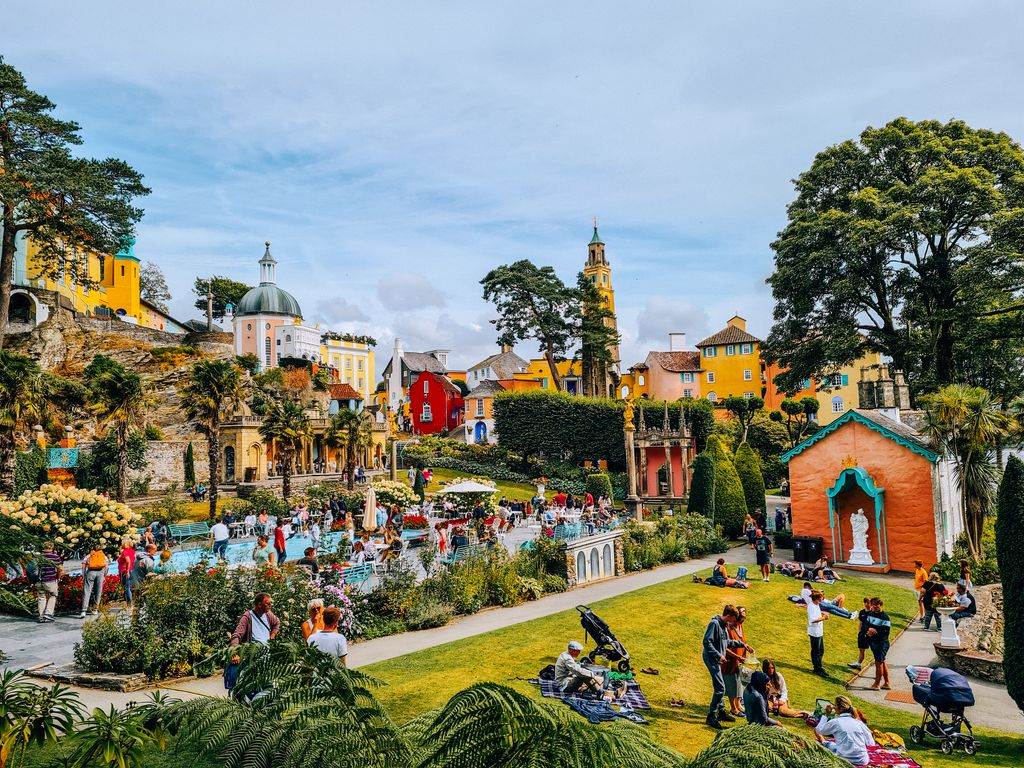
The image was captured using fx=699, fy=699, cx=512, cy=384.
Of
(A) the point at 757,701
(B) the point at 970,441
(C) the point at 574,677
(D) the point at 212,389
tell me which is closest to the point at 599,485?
(B) the point at 970,441

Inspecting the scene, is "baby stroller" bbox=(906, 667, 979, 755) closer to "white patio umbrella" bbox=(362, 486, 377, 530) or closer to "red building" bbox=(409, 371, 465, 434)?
"white patio umbrella" bbox=(362, 486, 377, 530)

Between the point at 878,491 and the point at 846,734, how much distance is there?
18491mm

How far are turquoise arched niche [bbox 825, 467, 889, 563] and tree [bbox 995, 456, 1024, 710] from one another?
13.5m

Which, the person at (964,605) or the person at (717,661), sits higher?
the person at (717,661)

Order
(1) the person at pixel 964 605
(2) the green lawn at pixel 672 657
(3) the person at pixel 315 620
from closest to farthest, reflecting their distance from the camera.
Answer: (2) the green lawn at pixel 672 657, (3) the person at pixel 315 620, (1) the person at pixel 964 605

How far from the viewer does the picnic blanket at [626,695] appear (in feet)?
35.3

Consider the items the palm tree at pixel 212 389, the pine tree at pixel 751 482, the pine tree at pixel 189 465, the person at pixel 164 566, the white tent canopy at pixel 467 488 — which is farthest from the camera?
the pine tree at pixel 189 465

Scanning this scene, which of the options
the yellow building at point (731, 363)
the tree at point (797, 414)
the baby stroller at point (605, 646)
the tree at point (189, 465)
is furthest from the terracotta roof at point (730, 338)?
the baby stroller at point (605, 646)

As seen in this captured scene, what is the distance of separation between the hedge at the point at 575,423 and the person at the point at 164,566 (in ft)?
117

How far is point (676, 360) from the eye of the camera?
7675 centimetres

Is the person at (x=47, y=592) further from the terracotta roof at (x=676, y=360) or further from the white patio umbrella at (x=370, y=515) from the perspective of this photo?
the terracotta roof at (x=676, y=360)

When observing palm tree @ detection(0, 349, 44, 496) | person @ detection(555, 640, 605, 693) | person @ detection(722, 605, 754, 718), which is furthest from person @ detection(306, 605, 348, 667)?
palm tree @ detection(0, 349, 44, 496)

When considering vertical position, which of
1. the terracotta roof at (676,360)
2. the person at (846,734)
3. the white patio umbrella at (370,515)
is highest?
the terracotta roof at (676,360)

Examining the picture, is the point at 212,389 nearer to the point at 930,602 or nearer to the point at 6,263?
the point at 6,263
